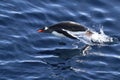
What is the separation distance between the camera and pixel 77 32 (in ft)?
48.1

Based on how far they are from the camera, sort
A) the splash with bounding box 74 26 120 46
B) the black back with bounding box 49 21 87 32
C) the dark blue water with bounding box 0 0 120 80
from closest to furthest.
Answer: the dark blue water with bounding box 0 0 120 80 → the black back with bounding box 49 21 87 32 → the splash with bounding box 74 26 120 46

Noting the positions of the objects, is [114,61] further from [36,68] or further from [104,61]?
[36,68]

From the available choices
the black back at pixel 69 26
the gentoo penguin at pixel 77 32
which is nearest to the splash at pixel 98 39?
the gentoo penguin at pixel 77 32

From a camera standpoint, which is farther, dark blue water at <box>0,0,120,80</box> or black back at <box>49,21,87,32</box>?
black back at <box>49,21,87,32</box>

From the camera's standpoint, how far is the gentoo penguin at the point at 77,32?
14594 millimetres

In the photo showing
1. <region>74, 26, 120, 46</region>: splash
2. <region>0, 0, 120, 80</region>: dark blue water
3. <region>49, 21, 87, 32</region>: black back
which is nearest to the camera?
<region>0, 0, 120, 80</region>: dark blue water

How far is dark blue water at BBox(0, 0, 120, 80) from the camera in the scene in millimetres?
13164

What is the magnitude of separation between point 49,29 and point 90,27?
1778 millimetres

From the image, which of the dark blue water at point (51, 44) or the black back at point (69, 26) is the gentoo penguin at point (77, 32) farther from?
the dark blue water at point (51, 44)

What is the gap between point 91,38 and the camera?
15.2 meters

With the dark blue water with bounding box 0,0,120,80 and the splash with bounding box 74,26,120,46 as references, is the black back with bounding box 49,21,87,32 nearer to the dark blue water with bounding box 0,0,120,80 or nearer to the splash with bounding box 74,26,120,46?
the splash with bounding box 74,26,120,46

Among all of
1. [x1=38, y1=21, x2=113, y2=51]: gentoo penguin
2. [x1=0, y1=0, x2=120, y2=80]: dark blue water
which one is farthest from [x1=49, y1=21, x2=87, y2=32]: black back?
[x1=0, y1=0, x2=120, y2=80]: dark blue water

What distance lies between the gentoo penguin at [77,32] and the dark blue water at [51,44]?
32 centimetres

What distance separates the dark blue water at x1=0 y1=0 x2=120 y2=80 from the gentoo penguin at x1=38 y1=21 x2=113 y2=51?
32 cm
